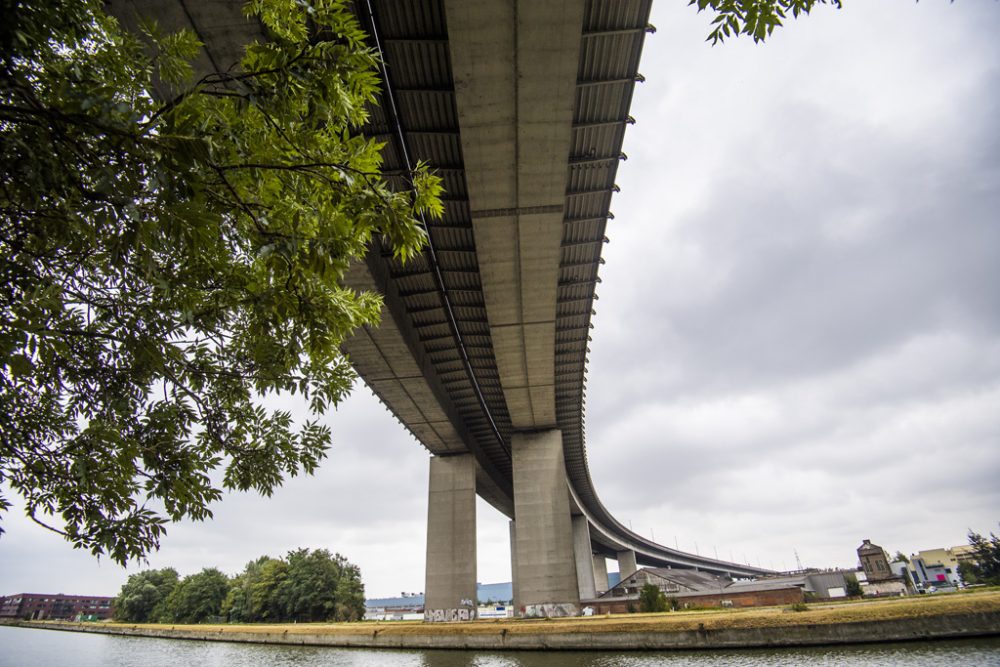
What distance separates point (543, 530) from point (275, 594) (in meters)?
40.1

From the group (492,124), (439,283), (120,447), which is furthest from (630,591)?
(120,447)

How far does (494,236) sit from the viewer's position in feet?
63.3

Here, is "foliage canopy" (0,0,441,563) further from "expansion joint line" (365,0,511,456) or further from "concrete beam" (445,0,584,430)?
"concrete beam" (445,0,584,430)

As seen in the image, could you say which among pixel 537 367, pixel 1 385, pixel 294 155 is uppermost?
pixel 537 367

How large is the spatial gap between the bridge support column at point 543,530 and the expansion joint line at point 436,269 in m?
5.28

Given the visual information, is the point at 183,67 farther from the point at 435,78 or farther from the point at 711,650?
the point at 711,650

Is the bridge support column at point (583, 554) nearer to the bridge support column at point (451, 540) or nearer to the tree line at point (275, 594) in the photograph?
the tree line at point (275, 594)

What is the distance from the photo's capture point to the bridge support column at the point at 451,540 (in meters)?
40.2

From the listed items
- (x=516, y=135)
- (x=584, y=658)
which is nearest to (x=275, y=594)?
(x=584, y=658)

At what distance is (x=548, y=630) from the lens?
22.0 meters

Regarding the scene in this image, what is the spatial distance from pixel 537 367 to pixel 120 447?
84.4 ft

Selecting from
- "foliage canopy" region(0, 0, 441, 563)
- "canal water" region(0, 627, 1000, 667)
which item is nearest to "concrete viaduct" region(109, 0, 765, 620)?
"foliage canopy" region(0, 0, 441, 563)

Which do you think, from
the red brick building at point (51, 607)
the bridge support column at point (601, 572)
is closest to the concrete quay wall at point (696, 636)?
the bridge support column at point (601, 572)

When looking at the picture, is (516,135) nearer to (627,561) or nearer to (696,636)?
(696,636)
